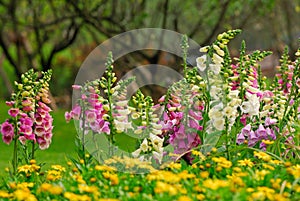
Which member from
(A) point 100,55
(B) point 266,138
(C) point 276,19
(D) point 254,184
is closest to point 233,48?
(C) point 276,19

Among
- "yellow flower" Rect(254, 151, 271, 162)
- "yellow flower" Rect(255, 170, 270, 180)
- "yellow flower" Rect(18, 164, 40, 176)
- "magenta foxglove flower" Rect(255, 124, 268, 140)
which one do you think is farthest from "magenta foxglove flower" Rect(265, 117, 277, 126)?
"yellow flower" Rect(18, 164, 40, 176)

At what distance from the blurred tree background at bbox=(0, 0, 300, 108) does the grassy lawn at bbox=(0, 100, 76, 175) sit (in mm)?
1374

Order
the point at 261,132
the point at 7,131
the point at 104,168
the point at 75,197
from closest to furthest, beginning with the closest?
the point at 75,197
the point at 104,168
the point at 7,131
the point at 261,132

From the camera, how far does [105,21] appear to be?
11688mm

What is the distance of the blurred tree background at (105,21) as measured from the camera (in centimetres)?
973

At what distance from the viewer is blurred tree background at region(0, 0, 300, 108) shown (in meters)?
9.73

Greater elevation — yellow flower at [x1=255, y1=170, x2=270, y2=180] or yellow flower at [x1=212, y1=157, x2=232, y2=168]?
yellow flower at [x1=212, y1=157, x2=232, y2=168]

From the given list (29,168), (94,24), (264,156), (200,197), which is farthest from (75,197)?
(94,24)

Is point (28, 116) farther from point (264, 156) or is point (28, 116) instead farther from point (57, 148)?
point (57, 148)

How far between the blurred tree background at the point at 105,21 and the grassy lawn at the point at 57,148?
1.37m

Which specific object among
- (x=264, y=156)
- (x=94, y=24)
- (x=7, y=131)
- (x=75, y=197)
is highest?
(x=94, y=24)

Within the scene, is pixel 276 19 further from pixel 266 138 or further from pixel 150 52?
pixel 266 138

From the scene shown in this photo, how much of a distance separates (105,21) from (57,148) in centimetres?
412

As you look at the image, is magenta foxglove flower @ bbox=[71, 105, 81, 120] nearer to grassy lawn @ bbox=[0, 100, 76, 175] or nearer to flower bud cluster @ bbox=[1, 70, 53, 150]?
flower bud cluster @ bbox=[1, 70, 53, 150]
